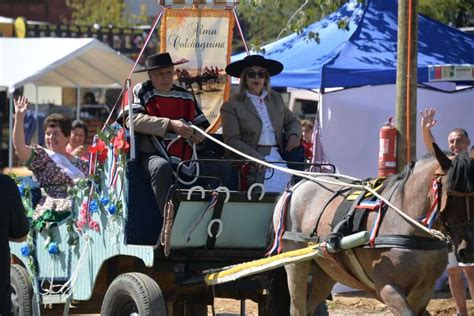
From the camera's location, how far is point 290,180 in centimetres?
832

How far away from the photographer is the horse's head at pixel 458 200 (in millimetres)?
6148

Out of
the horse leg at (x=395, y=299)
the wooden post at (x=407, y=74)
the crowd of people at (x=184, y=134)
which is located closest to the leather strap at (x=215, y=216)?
the crowd of people at (x=184, y=134)

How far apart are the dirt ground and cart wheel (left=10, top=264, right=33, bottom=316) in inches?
97.4

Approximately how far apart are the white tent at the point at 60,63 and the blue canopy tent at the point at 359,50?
8.22 metres

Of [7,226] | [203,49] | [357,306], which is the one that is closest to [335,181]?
[203,49]

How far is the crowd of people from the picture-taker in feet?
25.2

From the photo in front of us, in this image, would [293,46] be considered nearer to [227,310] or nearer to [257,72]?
[227,310]

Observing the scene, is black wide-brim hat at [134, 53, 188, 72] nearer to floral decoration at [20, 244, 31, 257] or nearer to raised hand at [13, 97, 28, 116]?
raised hand at [13, 97, 28, 116]

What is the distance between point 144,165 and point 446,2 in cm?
1388

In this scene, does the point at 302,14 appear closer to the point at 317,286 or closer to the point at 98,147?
the point at 98,147

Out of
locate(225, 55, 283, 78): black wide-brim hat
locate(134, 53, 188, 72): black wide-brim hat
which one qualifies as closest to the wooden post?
locate(225, 55, 283, 78): black wide-brim hat

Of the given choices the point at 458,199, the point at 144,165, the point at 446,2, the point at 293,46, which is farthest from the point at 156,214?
the point at 446,2

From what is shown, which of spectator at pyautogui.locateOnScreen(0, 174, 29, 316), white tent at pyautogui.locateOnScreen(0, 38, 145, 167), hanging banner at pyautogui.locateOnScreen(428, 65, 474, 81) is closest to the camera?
spectator at pyautogui.locateOnScreen(0, 174, 29, 316)

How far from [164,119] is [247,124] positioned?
750mm
